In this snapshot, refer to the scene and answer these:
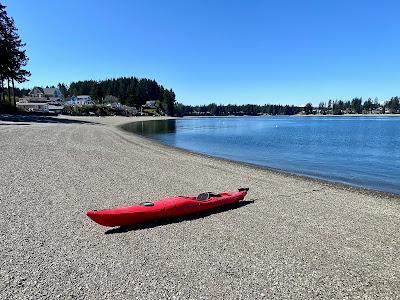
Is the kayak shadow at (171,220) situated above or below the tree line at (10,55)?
below

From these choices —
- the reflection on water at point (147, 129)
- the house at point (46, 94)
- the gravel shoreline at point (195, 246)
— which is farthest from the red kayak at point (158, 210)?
the house at point (46, 94)

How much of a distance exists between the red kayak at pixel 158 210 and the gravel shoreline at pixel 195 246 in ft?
1.00

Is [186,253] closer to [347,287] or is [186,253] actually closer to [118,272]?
[118,272]

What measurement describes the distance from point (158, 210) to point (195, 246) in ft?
6.75

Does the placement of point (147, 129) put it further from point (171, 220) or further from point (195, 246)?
point (195, 246)

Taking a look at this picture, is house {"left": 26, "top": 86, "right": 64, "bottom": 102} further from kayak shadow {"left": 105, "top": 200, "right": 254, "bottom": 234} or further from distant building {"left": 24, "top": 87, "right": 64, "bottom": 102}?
kayak shadow {"left": 105, "top": 200, "right": 254, "bottom": 234}

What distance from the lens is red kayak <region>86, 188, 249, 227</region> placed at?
9.07 metres

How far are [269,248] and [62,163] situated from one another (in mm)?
14078

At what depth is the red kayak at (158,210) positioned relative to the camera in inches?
357

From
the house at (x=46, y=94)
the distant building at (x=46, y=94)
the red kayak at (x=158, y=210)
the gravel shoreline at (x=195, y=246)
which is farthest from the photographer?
the distant building at (x=46, y=94)

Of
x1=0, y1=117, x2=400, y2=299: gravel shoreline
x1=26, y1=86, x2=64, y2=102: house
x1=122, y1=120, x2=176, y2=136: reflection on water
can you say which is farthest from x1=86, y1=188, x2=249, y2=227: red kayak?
x1=26, y1=86, x2=64, y2=102: house

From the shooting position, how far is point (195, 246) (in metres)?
8.34

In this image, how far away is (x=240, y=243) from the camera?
28.2 feet

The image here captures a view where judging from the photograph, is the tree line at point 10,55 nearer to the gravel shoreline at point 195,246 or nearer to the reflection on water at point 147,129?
the reflection on water at point 147,129
